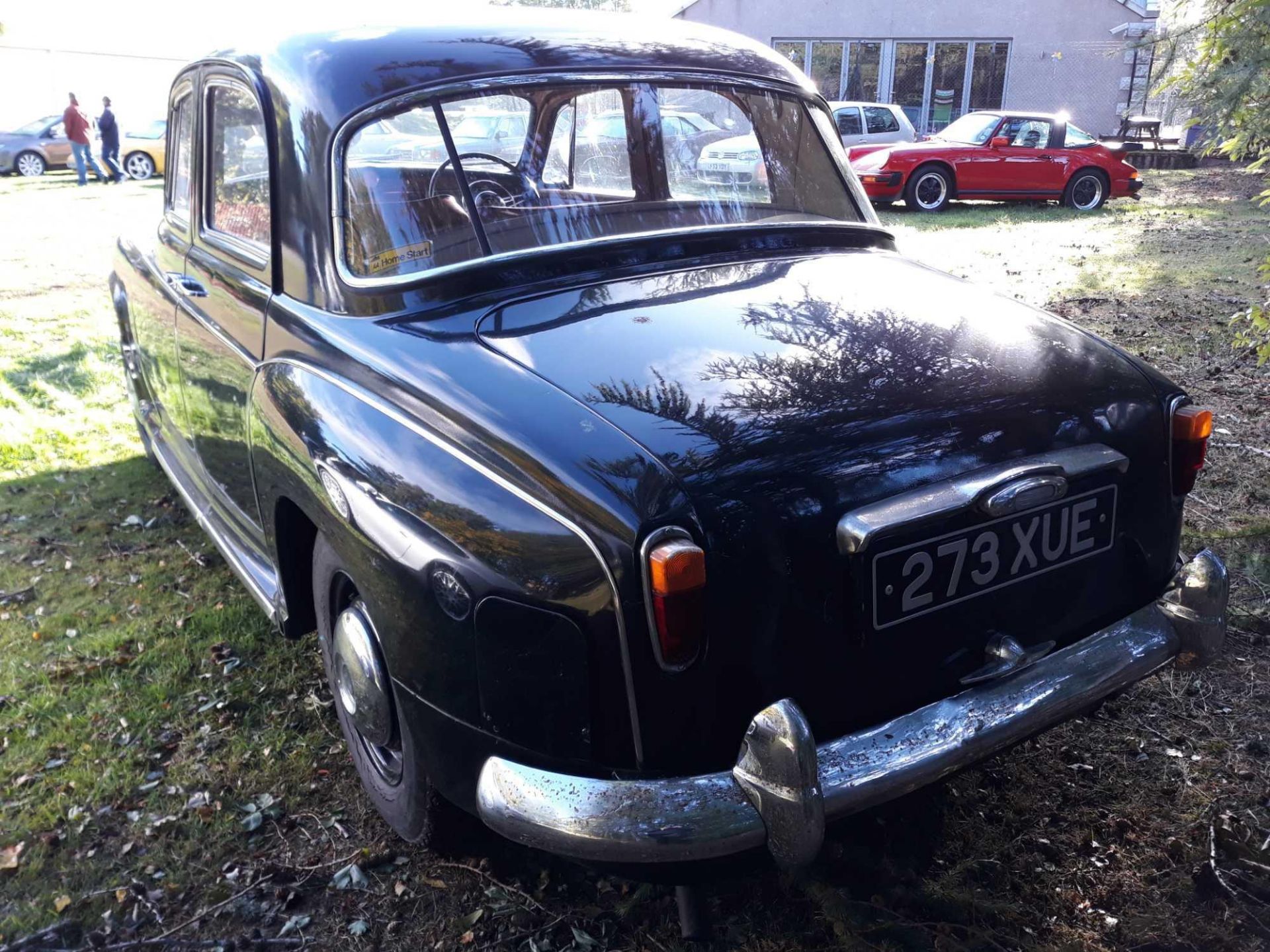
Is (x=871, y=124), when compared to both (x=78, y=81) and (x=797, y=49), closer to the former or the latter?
(x=797, y=49)

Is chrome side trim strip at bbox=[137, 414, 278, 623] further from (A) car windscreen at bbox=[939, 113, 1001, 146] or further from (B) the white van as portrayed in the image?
(B) the white van

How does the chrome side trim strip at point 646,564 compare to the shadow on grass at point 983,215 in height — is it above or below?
above

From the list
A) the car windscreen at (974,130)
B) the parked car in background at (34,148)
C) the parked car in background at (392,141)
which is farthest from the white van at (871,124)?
the parked car in background at (34,148)

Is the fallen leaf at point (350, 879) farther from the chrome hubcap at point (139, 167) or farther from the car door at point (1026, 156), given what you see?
the chrome hubcap at point (139, 167)

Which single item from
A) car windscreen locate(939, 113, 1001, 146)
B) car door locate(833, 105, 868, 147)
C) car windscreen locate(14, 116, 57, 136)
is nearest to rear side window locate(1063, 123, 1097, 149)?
car windscreen locate(939, 113, 1001, 146)

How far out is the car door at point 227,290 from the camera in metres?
2.89

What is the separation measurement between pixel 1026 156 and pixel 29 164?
19.6 meters

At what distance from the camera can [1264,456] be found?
4.71 metres

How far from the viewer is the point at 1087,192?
585 inches

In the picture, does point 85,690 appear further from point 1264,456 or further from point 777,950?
point 1264,456

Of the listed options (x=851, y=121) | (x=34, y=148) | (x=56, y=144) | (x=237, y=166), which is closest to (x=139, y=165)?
(x=56, y=144)

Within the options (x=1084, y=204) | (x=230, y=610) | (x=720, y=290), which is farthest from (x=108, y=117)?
(x=720, y=290)

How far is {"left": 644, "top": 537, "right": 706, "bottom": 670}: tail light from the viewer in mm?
1703

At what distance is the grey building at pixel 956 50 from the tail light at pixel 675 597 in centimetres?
2528
